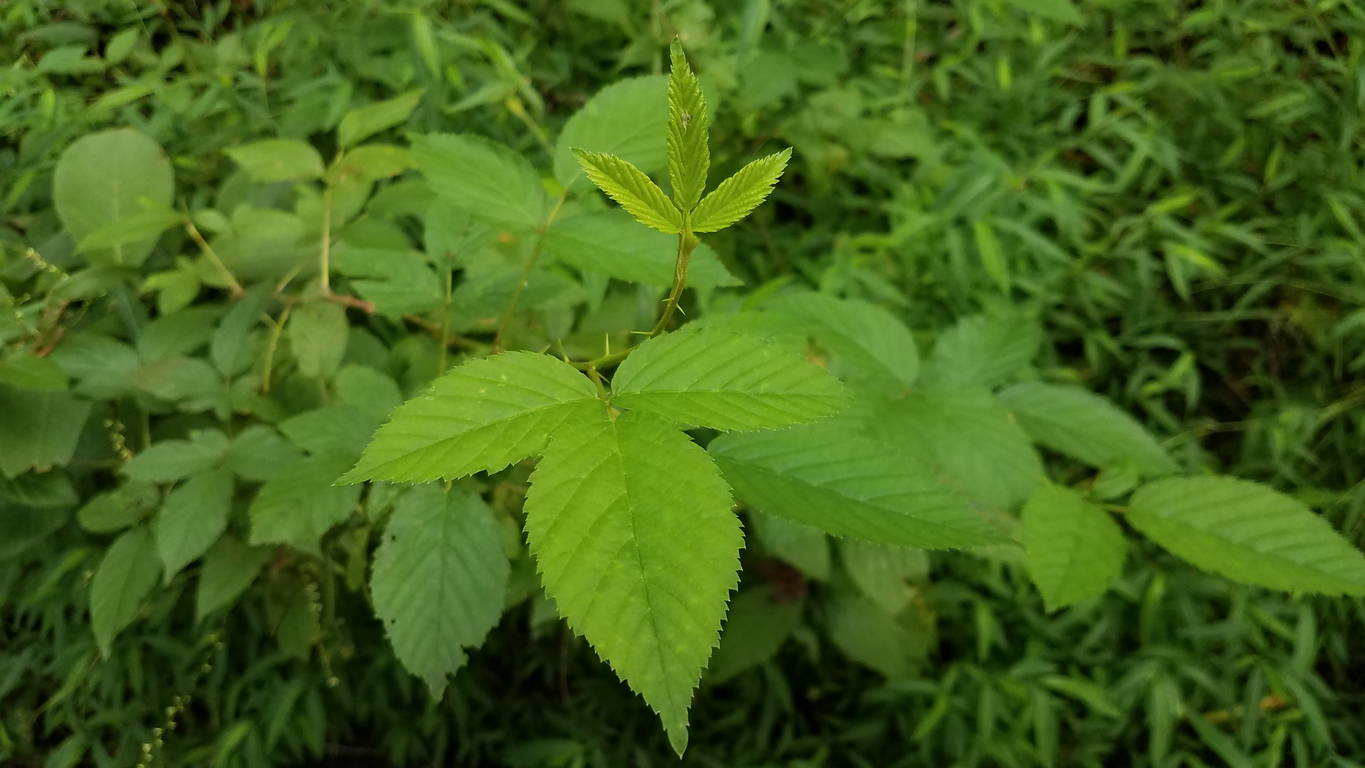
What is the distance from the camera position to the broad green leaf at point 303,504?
806 mm

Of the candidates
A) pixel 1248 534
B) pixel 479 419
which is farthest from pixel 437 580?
pixel 1248 534

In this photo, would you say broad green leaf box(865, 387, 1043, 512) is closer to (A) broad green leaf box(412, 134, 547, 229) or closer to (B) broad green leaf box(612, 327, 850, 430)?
(B) broad green leaf box(612, 327, 850, 430)

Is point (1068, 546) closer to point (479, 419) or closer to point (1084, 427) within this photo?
point (1084, 427)

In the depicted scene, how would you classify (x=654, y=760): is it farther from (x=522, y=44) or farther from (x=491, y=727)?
(x=522, y=44)

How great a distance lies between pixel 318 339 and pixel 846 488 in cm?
80

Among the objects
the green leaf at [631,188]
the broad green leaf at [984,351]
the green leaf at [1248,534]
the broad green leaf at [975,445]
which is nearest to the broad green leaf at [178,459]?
the green leaf at [631,188]

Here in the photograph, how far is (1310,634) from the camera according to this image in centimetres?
157

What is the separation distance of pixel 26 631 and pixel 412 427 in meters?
1.57

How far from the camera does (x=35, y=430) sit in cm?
94

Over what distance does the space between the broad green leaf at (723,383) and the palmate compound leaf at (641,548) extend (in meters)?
0.03

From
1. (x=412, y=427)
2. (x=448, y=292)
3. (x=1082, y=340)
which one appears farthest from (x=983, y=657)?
(x=412, y=427)

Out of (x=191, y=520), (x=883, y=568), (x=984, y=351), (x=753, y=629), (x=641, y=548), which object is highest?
(x=641, y=548)

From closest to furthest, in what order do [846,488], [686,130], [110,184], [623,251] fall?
[686,130], [846,488], [623,251], [110,184]

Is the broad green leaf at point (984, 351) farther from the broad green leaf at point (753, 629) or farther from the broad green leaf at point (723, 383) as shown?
the broad green leaf at point (753, 629)
